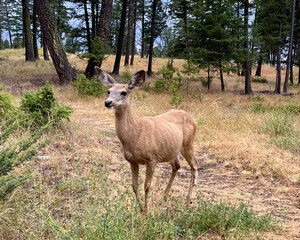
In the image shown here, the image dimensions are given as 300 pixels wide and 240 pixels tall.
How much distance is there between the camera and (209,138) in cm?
724

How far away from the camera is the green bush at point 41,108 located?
235 inches

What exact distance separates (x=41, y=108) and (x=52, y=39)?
7.88m

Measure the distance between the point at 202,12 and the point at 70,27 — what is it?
8.88 metres

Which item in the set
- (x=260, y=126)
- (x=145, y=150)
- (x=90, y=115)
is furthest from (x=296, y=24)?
(x=145, y=150)

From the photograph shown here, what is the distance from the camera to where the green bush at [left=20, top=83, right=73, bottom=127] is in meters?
5.96

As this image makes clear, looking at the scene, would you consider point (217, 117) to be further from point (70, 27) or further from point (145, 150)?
point (70, 27)

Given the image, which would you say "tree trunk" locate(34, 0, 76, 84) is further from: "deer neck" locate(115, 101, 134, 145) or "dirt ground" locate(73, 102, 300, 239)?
"deer neck" locate(115, 101, 134, 145)

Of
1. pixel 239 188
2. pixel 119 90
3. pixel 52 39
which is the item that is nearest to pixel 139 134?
pixel 119 90

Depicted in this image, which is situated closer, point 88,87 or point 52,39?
point 88,87

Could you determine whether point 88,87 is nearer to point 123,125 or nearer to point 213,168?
point 213,168

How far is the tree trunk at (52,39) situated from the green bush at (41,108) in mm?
7580

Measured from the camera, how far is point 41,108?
6109 millimetres

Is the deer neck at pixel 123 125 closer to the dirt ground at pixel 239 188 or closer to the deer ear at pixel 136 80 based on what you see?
the deer ear at pixel 136 80

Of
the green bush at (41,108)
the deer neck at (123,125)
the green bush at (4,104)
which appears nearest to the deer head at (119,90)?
the deer neck at (123,125)
